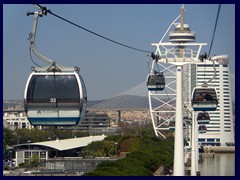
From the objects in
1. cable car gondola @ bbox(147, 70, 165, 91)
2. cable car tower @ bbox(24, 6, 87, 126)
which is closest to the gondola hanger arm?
cable car tower @ bbox(24, 6, 87, 126)

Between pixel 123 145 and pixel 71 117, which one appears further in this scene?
pixel 123 145

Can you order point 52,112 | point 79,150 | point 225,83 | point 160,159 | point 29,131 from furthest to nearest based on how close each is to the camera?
point 225,83, point 29,131, point 79,150, point 160,159, point 52,112

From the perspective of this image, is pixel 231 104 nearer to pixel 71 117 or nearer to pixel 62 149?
pixel 62 149

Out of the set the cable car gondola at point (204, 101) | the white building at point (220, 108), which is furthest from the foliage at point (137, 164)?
the white building at point (220, 108)

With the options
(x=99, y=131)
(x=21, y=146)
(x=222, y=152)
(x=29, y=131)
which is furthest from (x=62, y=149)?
(x=99, y=131)

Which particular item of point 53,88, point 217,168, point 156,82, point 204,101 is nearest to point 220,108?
Result: point 217,168

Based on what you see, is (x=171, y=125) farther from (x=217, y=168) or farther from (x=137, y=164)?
(x=137, y=164)

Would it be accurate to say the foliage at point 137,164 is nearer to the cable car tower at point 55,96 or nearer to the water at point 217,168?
the water at point 217,168

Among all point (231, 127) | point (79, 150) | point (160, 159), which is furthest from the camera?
point (231, 127)
